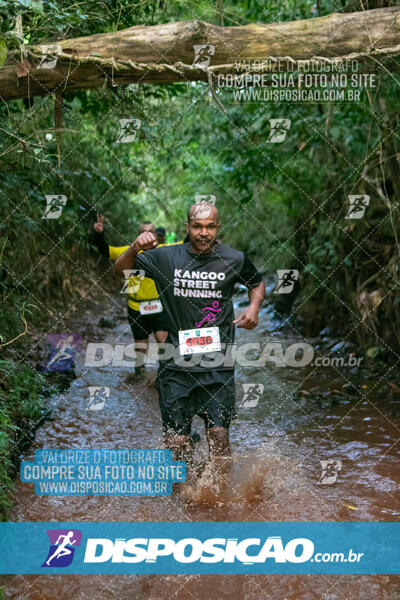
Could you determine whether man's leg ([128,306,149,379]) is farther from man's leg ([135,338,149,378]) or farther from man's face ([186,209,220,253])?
man's face ([186,209,220,253])

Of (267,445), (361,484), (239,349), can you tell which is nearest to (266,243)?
(239,349)

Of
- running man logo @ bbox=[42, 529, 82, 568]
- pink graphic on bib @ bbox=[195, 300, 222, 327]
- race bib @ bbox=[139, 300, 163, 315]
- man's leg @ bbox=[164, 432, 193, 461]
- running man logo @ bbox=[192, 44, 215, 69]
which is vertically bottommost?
race bib @ bbox=[139, 300, 163, 315]

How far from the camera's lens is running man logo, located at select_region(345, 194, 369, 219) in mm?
7223

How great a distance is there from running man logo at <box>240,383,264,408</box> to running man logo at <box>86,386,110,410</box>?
162cm

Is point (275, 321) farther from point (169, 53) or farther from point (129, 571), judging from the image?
point (129, 571)

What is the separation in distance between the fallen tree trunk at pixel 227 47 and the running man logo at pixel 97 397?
3.59 m

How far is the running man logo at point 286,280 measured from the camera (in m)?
8.54

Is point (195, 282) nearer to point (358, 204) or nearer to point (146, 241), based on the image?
point (146, 241)

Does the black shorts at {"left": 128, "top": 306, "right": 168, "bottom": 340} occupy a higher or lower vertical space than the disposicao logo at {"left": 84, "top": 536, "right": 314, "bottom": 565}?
lower

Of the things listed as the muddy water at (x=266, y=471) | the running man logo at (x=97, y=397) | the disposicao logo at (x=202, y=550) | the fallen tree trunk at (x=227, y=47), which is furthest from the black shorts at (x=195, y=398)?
the running man logo at (x=97, y=397)

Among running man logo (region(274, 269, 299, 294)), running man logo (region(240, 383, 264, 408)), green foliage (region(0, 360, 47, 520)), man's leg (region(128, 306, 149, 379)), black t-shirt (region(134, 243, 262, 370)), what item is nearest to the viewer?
black t-shirt (region(134, 243, 262, 370))

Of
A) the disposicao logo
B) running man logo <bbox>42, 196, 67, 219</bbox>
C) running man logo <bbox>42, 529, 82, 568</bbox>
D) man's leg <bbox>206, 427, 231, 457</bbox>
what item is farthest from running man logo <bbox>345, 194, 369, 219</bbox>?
running man logo <bbox>42, 529, 82, 568</bbox>

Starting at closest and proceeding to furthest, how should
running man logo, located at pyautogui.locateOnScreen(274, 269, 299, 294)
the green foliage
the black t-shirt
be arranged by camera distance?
1. the black t-shirt
2. the green foliage
3. running man logo, located at pyautogui.locateOnScreen(274, 269, 299, 294)

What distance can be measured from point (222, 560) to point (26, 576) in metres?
1.13
